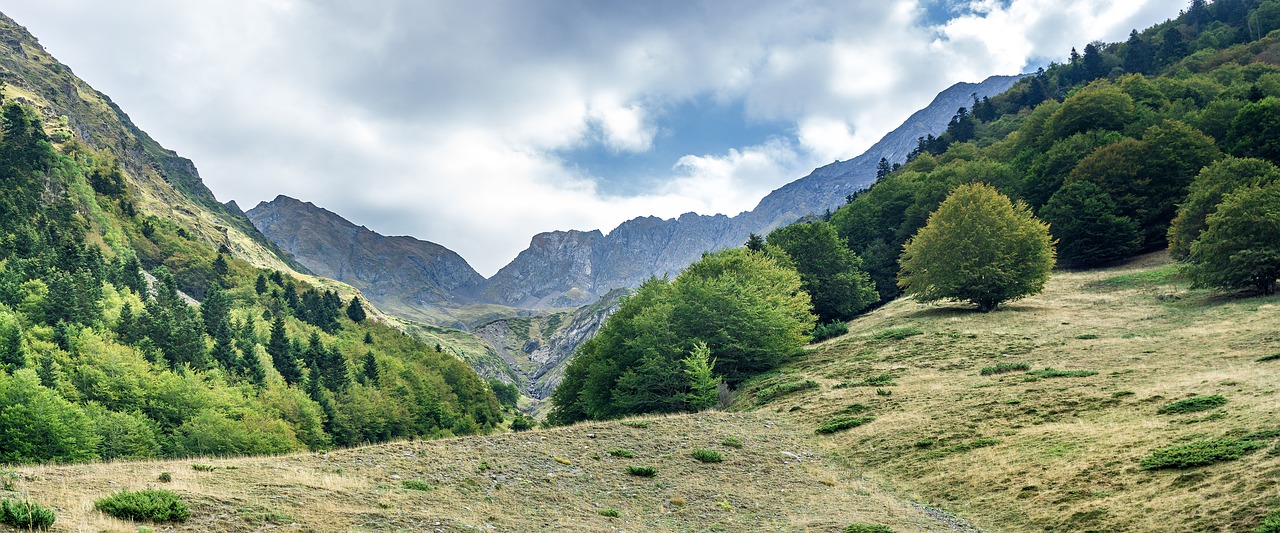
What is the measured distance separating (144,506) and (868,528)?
17.9 meters

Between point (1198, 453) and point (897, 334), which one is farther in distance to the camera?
point (897, 334)

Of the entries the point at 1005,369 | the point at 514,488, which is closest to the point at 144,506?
the point at 514,488

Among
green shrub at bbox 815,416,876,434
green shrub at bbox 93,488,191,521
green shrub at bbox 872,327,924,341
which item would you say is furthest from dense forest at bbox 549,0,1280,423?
green shrub at bbox 93,488,191,521

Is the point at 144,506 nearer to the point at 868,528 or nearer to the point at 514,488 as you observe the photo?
the point at 514,488

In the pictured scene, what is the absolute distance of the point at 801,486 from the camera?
24.1m

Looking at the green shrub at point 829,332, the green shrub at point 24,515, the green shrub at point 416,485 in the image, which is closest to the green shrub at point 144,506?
the green shrub at point 24,515

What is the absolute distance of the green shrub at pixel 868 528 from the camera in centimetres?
1737

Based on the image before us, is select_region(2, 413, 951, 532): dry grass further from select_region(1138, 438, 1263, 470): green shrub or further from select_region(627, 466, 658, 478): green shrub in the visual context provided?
select_region(1138, 438, 1263, 470): green shrub

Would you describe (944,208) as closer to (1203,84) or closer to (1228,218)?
(1228,218)

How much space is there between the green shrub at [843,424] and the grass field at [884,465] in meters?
0.10

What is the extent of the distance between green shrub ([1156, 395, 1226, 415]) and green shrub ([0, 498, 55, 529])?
31945 millimetres

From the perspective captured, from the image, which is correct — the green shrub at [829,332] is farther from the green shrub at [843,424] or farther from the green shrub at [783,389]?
the green shrub at [843,424]

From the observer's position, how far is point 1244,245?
44.2 metres

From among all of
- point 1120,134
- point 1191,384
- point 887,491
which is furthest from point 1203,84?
point 887,491
